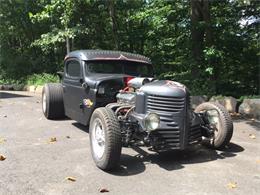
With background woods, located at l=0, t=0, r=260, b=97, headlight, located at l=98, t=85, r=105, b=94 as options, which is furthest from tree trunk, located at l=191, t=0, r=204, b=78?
headlight, located at l=98, t=85, r=105, b=94

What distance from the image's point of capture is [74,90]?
898 centimetres

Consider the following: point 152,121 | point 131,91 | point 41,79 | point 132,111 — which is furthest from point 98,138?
point 41,79

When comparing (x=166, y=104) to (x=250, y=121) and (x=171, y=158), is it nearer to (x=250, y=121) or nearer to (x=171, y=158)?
(x=171, y=158)

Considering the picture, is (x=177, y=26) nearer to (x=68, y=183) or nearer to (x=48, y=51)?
(x=48, y=51)

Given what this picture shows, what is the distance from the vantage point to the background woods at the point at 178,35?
45.7ft

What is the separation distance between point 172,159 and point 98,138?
1177mm

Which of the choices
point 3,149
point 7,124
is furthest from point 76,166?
point 7,124

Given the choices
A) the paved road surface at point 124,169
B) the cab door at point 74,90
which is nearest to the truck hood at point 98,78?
the cab door at point 74,90

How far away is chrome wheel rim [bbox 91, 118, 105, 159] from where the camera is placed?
21.6 feet

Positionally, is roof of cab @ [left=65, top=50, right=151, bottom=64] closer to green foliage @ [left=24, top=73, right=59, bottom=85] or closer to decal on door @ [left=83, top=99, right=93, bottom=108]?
decal on door @ [left=83, top=99, right=93, bottom=108]

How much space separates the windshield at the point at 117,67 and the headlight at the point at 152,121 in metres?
2.61

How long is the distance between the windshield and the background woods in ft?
12.2

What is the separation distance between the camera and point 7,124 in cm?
1006

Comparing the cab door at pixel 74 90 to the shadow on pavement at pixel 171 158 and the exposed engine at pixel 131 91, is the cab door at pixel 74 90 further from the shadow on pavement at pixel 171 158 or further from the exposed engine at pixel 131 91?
the shadow on pavement at pixel 171 158
